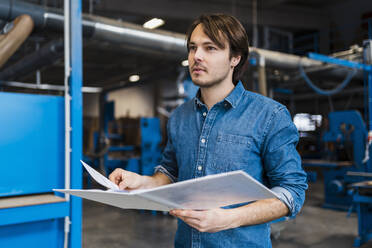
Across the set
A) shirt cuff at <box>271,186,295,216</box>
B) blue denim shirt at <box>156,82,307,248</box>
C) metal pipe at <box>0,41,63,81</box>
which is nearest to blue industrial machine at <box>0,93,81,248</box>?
blue denim shirt at <box>156,82,307,248</box>

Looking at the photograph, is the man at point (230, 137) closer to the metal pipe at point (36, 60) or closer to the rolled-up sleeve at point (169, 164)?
the rolled-up sleeve at point (169, 164)

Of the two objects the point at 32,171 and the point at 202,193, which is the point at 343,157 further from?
the point at 202,193

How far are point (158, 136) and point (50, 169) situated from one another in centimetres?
453

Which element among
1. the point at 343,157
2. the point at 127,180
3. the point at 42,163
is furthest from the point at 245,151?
the point at 343,157

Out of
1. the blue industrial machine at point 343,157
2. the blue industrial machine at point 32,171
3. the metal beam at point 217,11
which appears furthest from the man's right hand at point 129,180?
the metal beam at point 217,11

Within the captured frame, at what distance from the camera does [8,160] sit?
6.53ft

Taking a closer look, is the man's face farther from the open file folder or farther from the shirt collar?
the open file folder

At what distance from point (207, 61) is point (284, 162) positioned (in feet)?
1.40

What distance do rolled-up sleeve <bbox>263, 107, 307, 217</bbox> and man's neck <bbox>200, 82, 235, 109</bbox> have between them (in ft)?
0.67

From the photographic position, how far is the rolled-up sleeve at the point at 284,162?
3.49 ft

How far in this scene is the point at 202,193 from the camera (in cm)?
85

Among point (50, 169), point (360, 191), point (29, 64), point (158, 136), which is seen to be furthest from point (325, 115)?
point (50, 169)

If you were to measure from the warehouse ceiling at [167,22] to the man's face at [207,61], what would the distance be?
437 cm

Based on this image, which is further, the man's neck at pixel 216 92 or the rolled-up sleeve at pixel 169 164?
the rolled-up sleeve at pixel 169 164
